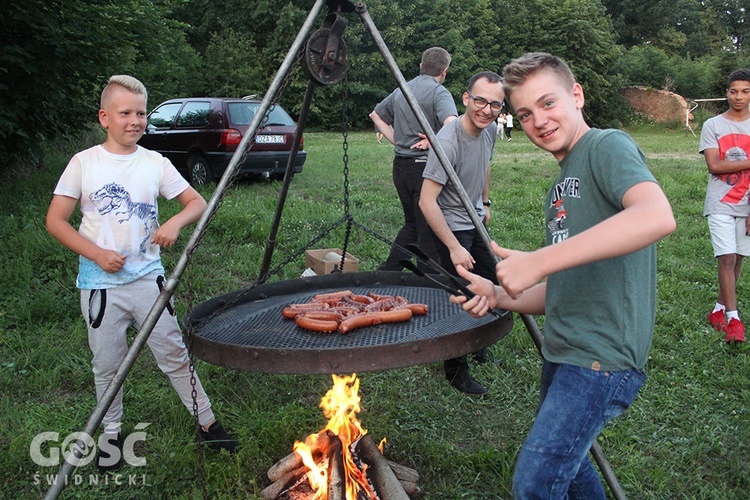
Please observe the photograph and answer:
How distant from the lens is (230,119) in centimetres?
993

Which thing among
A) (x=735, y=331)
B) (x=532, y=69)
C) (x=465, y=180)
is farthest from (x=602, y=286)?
(x=735, y=331)

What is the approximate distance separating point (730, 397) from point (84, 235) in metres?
3.85

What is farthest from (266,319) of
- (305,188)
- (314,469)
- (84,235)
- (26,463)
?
(305,188)

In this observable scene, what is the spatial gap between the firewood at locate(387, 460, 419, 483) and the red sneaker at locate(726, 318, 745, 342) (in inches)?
114

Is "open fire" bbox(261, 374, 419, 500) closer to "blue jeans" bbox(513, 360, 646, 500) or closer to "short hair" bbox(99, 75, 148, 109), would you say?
"blue jeans" bbox(513, 360, 646, 500)

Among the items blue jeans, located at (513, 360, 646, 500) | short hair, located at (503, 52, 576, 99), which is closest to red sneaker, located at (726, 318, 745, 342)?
blue jeans, located at (513, 360, 646, 500)

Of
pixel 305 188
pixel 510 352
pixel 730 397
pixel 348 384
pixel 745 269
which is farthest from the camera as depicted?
pixel 305 188

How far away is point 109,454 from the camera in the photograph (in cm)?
308

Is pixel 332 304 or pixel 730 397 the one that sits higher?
pixel 332 304

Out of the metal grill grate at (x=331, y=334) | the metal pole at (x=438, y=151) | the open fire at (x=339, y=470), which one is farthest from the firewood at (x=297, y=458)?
the metal pole at (x=438, y=151)

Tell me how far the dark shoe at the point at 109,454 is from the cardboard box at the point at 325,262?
2.21m

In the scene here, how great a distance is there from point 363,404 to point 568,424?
6.90ft

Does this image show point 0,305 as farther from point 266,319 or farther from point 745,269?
point 745,269

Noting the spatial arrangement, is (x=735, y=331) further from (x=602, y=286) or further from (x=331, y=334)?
(x=331, y=334)
